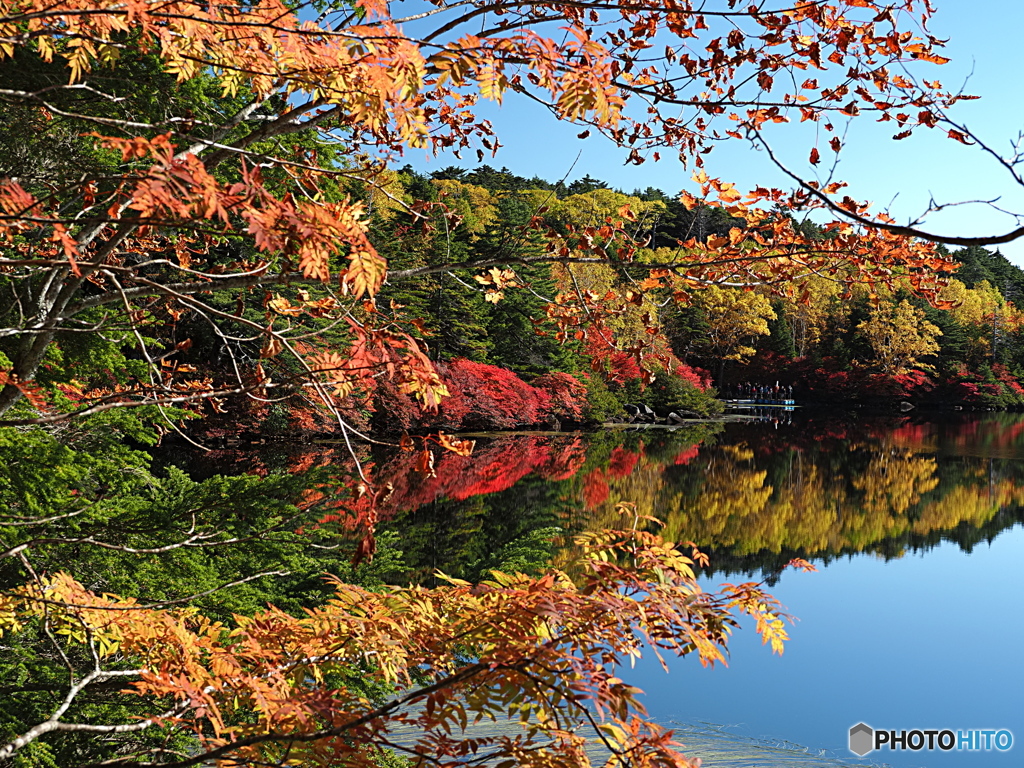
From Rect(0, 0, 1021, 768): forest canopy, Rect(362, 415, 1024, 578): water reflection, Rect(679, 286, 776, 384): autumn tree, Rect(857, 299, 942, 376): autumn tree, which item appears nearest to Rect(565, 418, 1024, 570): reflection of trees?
Rect(362, 415, 1024, 578): water reflection

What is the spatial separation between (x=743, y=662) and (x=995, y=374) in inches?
1467

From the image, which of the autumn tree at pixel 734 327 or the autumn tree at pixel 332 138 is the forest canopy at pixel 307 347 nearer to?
the autumn tree at pixel 332 138

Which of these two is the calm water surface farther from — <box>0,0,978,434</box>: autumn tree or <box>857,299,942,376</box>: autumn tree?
<box>857,299,942,376</box>: autumn tree

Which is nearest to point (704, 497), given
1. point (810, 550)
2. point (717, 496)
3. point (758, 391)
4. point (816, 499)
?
point (717, 496)

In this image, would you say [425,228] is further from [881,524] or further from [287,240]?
[881,524]

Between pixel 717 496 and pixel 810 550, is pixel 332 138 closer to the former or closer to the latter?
pixel 810 550

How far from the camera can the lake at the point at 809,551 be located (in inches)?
242

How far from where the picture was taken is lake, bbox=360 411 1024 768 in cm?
614

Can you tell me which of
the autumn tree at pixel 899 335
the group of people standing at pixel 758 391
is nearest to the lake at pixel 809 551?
the autumn tree at pixel 899 335

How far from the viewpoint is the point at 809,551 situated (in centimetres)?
1079

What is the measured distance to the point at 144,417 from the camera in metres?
4.45

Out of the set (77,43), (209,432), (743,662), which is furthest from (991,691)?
(209,432)

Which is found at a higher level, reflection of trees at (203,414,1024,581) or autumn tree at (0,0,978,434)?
autumn tree at (0,0,978,434)

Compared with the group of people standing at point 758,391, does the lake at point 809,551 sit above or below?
below
